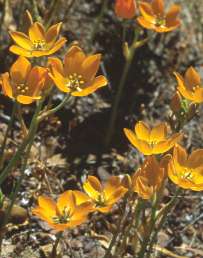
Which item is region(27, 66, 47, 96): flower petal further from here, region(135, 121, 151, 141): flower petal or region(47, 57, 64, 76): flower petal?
region(135, 121, 151, 141): flower petal

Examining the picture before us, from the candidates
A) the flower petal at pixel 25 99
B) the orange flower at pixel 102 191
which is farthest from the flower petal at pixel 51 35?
the orange flower at pixel 102 191

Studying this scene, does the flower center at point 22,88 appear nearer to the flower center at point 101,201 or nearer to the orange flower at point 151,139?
the orange flower at point 151,139

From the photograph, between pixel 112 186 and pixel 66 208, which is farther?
pixel 112 186


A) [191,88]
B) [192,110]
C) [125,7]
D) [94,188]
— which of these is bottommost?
[94,188]

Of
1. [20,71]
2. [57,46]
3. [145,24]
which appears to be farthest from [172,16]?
[20,71]

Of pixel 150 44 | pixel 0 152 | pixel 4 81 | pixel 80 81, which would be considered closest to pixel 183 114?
pixel 80 81

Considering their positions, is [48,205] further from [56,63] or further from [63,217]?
[56,63]
